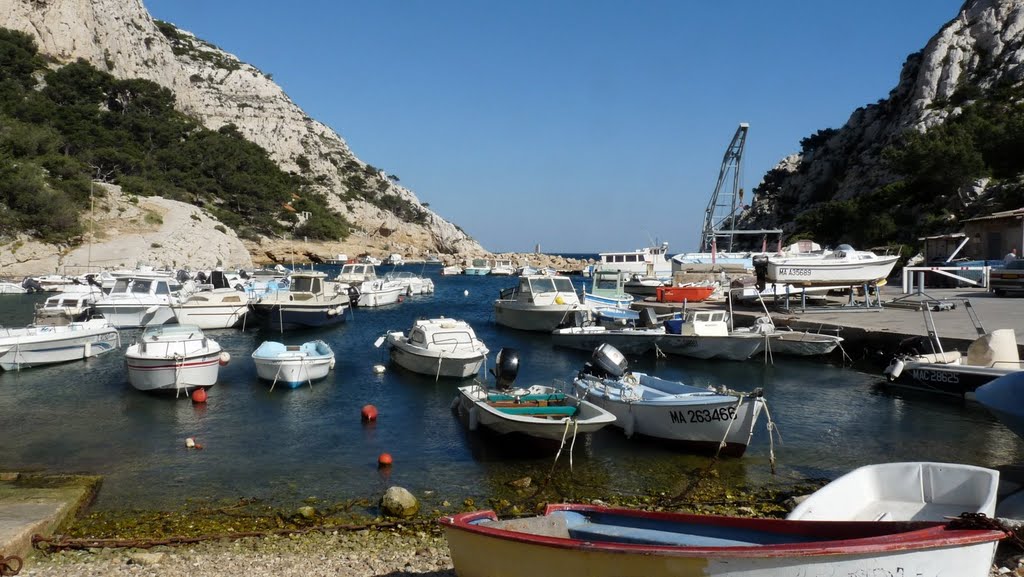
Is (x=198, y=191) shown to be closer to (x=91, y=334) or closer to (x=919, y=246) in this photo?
(x=91, y=334)

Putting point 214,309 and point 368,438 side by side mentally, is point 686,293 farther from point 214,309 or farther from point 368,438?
point 368,438

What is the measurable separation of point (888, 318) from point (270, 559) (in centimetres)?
2548

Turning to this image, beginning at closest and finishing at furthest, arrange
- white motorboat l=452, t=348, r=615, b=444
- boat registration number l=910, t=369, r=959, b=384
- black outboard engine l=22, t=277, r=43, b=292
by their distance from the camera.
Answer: white motorboat l=452, t=348, r=615, b=444, boat registration number l=910, t=369, r=959, b=384, black outboard engine l=22, t=277, r=43, b=292

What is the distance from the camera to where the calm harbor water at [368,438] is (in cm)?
1227

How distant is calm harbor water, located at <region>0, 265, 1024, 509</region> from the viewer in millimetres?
12273

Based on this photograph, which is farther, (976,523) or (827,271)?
(827,271)

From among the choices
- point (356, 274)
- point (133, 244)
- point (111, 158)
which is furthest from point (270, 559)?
point (111, 158)

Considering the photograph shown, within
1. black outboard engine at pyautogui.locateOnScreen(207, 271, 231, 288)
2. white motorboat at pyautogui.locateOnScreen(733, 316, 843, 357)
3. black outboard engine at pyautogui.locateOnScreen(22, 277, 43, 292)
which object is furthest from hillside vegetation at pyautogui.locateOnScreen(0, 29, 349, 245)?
white motorboat at pyautogui.locateOnScreen(733, 316, 843, 357)

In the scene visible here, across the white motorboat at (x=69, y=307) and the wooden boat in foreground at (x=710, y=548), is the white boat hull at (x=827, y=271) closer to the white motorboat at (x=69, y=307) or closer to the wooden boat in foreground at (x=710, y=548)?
the wooden boat in foreground at (x=710, y=548)

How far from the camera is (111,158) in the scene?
80.7m

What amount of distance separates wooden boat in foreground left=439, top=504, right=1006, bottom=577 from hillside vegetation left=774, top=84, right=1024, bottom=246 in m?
47.5

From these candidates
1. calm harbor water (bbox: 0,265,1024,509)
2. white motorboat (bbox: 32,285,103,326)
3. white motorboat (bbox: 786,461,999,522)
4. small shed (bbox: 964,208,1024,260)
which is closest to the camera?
white motorboat (bbox: 786,461,999,522)

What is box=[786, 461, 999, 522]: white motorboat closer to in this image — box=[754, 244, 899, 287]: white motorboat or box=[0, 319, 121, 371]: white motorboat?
box=[754, 244, 899, 287]: white motorboat

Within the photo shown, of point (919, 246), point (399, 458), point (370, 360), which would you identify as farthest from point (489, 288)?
point (399, 458)
